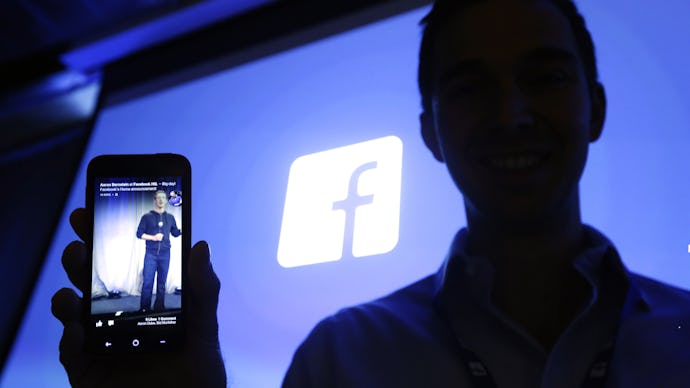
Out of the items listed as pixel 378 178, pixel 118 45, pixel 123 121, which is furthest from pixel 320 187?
pixel 118 45

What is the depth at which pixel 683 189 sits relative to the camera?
0.92 m

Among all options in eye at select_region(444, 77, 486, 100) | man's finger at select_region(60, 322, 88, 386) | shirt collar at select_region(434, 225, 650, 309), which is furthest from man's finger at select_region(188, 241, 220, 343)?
eye at select_region(444, 77, 486, 100)

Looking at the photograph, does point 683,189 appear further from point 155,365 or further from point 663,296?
point 155,365

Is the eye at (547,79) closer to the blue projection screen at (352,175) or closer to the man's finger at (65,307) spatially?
the blue projection screen at (352,175)

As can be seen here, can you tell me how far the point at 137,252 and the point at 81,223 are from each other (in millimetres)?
90

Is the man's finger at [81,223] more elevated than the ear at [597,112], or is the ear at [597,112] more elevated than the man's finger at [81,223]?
the ear at [597,112]

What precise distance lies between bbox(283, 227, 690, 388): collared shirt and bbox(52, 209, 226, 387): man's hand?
141mm

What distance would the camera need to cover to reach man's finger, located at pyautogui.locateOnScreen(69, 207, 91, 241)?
0.72 metres

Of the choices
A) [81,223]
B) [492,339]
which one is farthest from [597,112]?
[81,223]

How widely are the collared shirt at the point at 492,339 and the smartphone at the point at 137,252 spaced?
0.21m

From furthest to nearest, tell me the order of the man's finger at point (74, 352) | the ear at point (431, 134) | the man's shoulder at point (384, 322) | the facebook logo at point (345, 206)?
the facebook logo at point (345, 206) < the ear at point (431, 134) < the man's shoulder at point (384, 322) < the man's finger at point (74, 352)

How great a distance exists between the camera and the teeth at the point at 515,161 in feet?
2.37

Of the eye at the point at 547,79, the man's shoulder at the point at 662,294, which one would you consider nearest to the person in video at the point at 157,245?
the eye at the point at 547,79

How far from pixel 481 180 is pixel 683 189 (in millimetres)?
437
